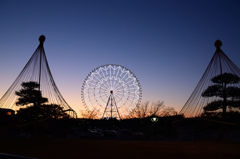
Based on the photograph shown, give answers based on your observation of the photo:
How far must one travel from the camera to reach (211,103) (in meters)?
17.2

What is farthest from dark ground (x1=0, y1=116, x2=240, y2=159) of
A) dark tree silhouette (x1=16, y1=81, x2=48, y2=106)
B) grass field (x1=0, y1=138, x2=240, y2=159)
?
dark tree silhouette (x1=16, y1=81, x2=48, y2=106)

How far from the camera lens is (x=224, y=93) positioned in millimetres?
15555

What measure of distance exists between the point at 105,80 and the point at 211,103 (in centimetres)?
1952

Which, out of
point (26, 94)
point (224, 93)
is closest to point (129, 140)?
point (224, 93)

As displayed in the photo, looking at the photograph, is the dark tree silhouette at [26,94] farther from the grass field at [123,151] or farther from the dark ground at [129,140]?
the grass field at [123,151]

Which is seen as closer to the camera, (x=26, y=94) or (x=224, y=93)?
(x=224, y=93)

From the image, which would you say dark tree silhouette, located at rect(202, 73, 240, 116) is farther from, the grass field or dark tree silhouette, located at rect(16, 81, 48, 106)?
dark tree silhouette, located at rect(16, 81, 48, 106)

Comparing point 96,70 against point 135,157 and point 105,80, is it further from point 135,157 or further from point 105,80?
point 135,157

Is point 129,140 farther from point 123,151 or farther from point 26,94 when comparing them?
point 26,94

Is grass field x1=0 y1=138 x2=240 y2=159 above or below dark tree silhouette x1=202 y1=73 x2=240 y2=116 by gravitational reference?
below

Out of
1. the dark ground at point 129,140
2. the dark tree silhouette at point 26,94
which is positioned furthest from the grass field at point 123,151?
the dark tree silhouette at point 26,94

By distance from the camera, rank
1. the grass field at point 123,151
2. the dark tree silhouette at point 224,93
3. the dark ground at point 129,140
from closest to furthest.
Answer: the grass field at point 123,151 → the dark ground at point 129,140 → the dark tree silhouette at point 224,93

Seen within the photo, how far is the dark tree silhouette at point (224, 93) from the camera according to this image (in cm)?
1562

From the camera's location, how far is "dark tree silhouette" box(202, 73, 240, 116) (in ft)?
51.2
